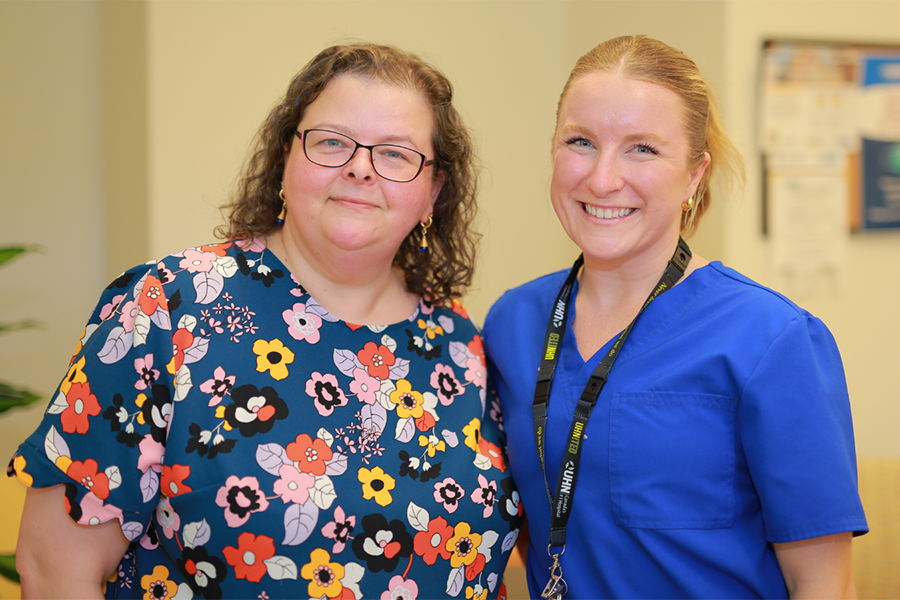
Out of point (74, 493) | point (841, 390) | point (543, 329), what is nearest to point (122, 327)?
point (74, 493)

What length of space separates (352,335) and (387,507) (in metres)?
0.39

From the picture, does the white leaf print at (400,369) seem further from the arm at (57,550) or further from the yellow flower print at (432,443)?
the arm at (57,550)

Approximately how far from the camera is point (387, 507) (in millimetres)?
1464

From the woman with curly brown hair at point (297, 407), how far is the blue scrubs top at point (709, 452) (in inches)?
10.2

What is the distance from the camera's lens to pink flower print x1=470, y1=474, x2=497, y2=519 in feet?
5.19

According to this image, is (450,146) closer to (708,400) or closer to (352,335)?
(352,335)

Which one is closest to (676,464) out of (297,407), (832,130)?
(297,407)

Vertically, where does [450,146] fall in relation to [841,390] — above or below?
above

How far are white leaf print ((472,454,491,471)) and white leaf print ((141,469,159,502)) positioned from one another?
658 millimetres

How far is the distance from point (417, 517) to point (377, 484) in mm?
108

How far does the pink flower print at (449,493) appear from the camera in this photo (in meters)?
1.53

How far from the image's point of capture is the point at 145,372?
4.59ft

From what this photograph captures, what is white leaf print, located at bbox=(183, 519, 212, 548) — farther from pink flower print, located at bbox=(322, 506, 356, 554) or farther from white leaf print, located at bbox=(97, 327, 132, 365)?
white leaf print, located at bbox=(97, 327, 132, 365)

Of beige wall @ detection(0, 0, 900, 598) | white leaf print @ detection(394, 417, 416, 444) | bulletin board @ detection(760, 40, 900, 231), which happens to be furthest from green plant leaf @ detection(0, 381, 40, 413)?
bulletin board @ detection(760, 40, 900, 231)
